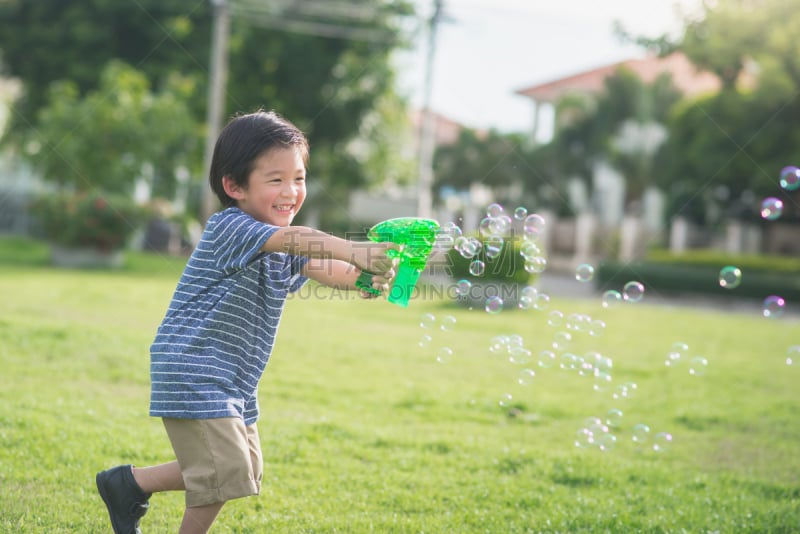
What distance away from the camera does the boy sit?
2504 millimetres

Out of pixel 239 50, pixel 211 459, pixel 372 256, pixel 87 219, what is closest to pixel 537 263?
pixel 372 256

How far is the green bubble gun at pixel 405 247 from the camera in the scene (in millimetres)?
2709

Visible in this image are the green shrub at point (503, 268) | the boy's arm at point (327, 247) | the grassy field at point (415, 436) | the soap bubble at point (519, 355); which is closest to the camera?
the boy's arm at point (327, 247)

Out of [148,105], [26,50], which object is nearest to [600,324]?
[148,105]

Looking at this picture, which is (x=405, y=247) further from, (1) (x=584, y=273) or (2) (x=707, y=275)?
(2) (x=707, y=275)

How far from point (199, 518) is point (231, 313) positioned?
665 millimetres

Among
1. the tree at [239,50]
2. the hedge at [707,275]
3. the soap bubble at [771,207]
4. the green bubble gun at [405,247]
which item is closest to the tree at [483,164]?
the tree at [239,50]

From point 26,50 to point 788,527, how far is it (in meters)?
24.5

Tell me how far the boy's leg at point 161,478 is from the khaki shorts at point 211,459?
27cm

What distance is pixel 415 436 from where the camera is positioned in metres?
4.55

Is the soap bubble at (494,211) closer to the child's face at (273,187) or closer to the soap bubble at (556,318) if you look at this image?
the soap bubble at (556,318)

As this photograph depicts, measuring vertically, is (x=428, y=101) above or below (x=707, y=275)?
above

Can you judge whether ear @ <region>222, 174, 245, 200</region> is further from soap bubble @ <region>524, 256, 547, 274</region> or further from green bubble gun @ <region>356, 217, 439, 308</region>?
soap bubble @ <region>524, 256, 547, 274</region>

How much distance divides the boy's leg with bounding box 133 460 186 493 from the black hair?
3.37 ft
